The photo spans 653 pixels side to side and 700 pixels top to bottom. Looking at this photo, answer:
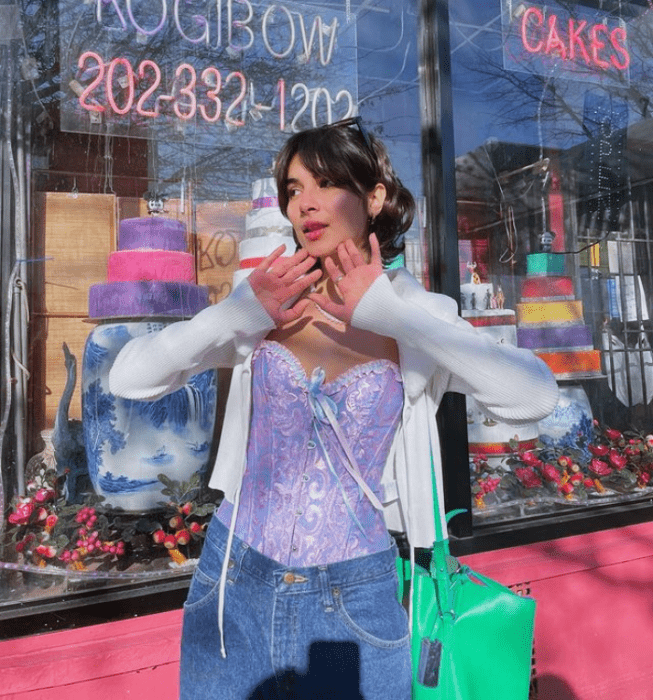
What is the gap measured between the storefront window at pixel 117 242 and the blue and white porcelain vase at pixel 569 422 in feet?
3.69

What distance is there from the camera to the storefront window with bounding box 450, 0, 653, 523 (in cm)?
321

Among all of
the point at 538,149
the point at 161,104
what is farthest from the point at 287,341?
the point at 538,149

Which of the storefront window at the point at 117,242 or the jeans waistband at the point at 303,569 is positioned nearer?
the jeans waistband at the point at 303,569

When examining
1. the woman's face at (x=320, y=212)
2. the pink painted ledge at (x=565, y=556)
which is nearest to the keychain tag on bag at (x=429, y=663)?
the woman's face at (x=320, y=212)

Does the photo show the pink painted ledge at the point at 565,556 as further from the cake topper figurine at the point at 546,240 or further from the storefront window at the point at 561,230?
the cake topper figurine at the point at 546,240

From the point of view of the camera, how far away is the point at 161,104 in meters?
2.78

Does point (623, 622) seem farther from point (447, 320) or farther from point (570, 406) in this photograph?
point (447, 320)

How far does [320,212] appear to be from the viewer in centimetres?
137

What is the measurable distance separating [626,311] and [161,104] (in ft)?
8.88

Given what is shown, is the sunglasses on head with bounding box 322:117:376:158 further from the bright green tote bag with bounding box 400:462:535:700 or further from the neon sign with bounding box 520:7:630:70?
the neon sign with bounding box 520:7:630:70

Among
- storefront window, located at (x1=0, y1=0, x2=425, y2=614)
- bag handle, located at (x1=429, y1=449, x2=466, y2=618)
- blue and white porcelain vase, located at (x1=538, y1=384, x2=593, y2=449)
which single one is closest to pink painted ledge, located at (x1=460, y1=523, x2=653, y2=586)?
blue and white porcelain vase, located at (x1=538, y1=384, x2=593, y2=449)

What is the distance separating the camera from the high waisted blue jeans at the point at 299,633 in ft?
3.91

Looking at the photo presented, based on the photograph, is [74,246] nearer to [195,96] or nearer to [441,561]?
[195,96]

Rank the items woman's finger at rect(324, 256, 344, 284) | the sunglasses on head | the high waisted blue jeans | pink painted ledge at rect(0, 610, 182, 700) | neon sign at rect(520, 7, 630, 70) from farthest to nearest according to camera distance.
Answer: neon sign at rect(520, 7, 630, 70)
pink painted ledge at rect(0, 610, 182, 700)
the sunglasses on head
woman's finger at rect(324, 256, 344, 284)
the high waisted blue jeans
